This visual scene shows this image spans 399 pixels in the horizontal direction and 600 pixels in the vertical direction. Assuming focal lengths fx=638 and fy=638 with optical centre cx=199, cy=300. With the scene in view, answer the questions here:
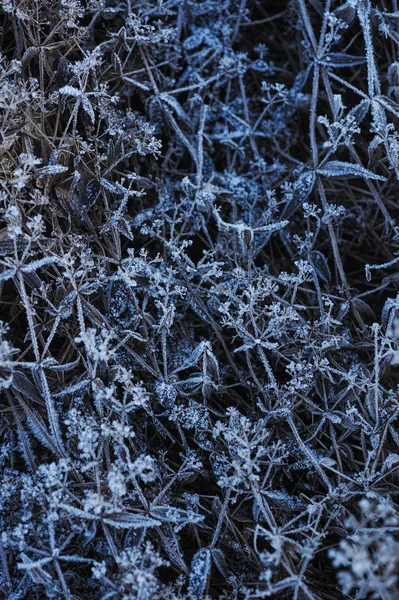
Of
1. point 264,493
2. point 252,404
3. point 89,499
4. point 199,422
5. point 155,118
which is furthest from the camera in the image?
point 155,118

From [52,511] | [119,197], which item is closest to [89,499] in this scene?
[52,511]

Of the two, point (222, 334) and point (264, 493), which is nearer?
point (264, 493)

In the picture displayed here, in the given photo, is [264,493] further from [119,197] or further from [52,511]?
[119,197]

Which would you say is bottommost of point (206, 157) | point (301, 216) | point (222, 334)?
point (222, 334)

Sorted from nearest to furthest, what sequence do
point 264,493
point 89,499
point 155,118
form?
1. point 89,499
2. point 264,493
3. point 155,118

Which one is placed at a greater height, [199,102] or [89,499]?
[199,102]

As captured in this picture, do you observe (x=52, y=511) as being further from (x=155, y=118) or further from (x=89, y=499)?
(x=155, y=118)
